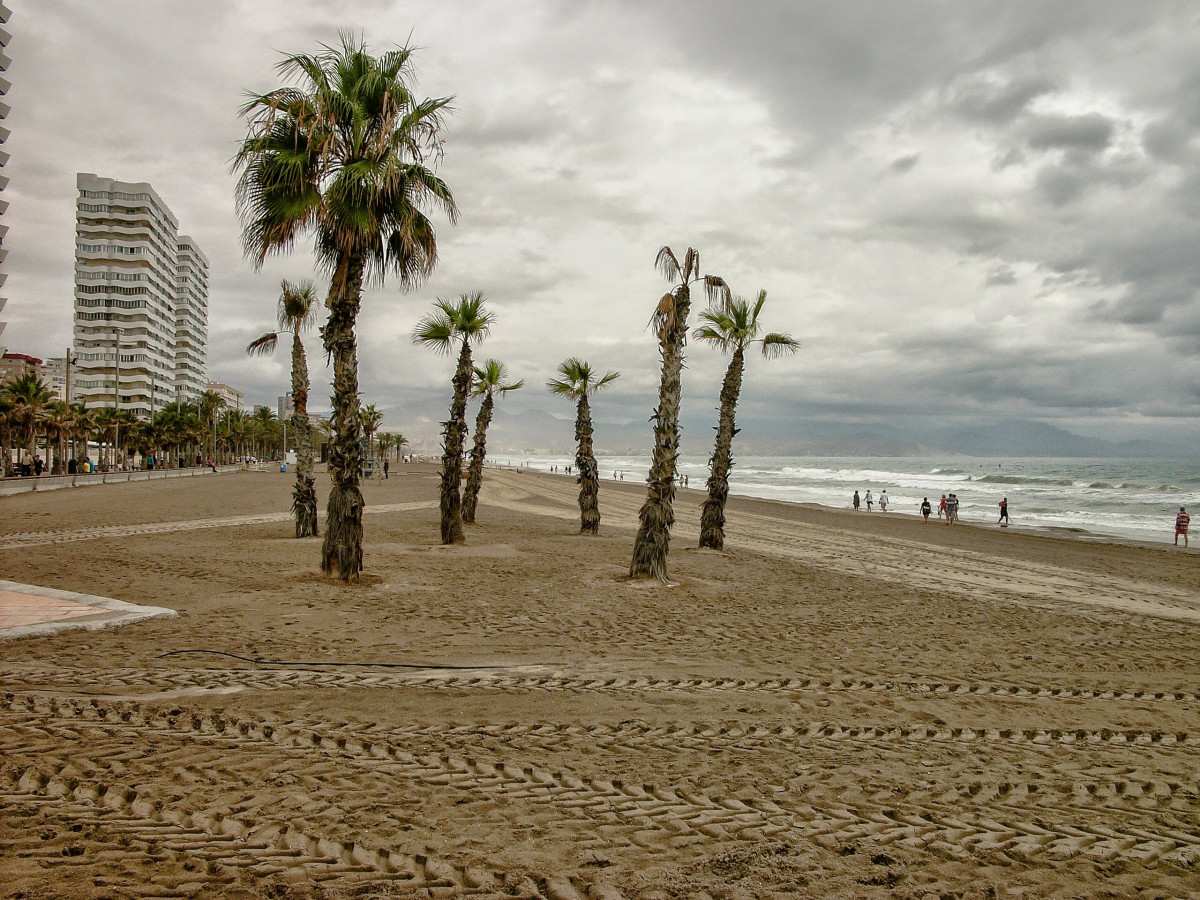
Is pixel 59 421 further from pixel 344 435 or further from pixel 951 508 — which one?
pixel 951 508

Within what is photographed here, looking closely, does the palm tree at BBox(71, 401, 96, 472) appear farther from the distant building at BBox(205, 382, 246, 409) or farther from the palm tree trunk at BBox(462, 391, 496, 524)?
the distant building at BBox(205, 382, 246, 409)

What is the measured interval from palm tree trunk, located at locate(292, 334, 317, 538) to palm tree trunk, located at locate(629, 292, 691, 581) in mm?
7555

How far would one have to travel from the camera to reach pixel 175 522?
776 inches

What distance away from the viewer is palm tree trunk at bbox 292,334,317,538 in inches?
605

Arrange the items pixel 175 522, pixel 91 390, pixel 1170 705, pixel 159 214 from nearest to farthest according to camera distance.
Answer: pixel 1170 705, pixel 175 522, pixel 91 390, pixel 159 214

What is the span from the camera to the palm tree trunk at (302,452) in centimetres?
1538

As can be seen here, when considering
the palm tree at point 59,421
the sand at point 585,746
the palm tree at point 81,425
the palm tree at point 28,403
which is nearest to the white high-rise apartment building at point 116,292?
the palm tree at point 81,425

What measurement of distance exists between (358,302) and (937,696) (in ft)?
29.5

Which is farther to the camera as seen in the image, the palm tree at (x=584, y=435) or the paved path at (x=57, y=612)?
the palm tree at (x=584, y=435)

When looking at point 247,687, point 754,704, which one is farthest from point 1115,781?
point 247,687

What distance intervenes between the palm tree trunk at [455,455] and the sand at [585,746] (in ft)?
16.5

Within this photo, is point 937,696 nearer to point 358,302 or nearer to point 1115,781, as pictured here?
point 1115,781

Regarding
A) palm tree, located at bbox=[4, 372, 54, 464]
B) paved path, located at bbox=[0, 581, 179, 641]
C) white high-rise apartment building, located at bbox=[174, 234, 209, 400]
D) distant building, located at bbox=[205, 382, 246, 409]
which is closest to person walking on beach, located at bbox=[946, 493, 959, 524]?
paved path, located at bbox=[0, 581, 179, 641]

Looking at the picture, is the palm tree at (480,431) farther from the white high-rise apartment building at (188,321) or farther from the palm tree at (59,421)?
→ the white high-rise apartment building at (188,321)
